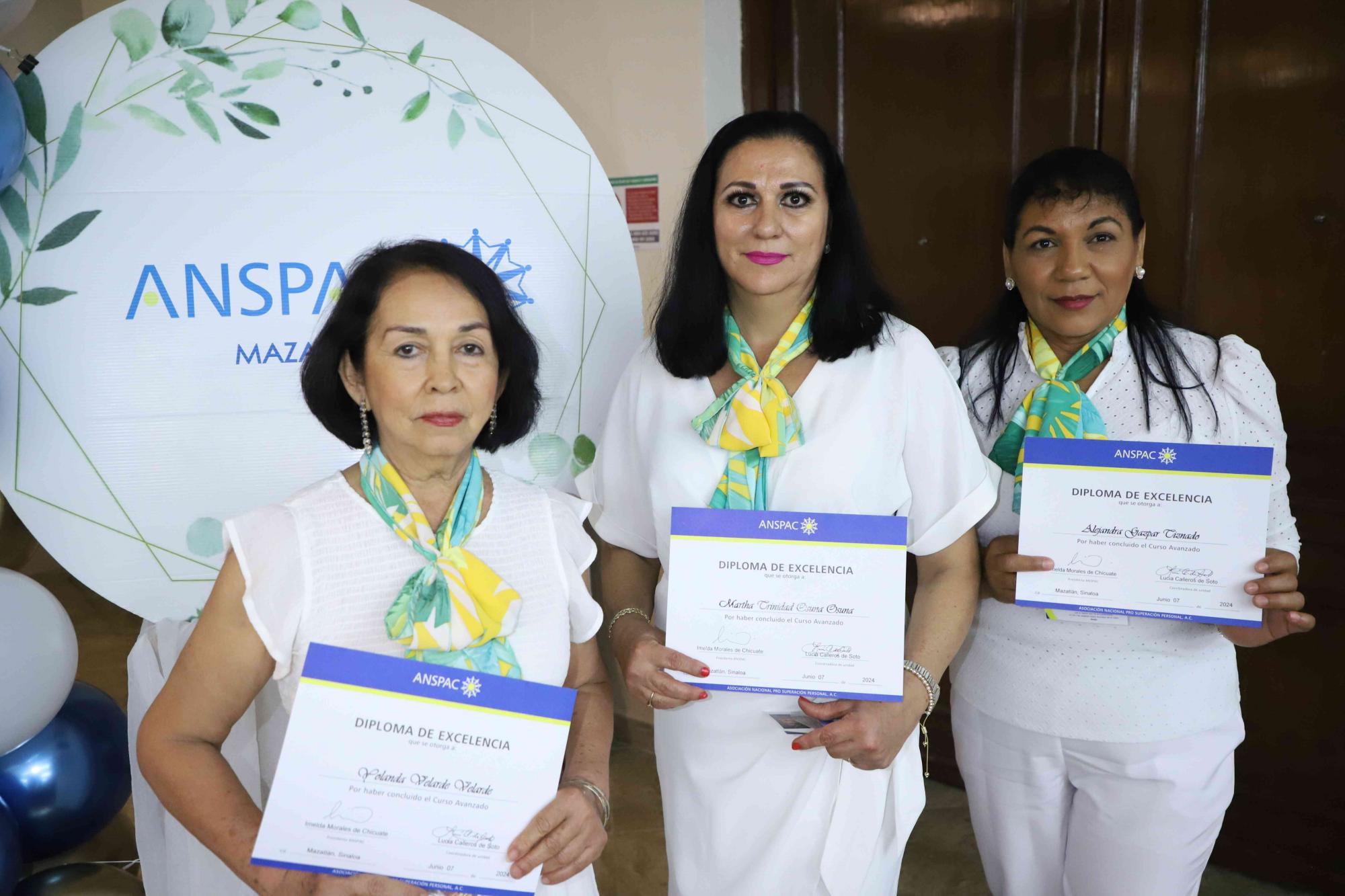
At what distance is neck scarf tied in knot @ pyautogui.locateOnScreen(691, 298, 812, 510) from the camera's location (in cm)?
157

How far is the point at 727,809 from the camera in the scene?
168 cm

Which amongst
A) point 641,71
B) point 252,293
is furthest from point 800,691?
point 641,71

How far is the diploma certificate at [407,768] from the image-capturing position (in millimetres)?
1116

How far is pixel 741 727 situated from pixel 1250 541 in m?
0.82

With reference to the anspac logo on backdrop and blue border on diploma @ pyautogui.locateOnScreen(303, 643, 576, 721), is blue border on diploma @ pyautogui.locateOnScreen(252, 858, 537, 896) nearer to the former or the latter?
blue border on diploma @ pyautogui.locateOnScreen(303, 643, 576, 721)

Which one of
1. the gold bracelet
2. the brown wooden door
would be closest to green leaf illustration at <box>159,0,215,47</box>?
the gold bracelet

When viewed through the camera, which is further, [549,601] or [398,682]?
[549,601]

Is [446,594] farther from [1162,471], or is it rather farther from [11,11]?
[11,11]

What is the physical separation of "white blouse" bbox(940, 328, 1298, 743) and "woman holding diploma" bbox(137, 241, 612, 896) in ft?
2.47

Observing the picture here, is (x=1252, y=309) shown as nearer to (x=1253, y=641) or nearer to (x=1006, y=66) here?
(x=1006, y=66)

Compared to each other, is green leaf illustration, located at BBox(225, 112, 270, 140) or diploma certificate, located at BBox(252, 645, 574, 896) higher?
green leaf illustration, located at BBox(225, 112, 270, 140)

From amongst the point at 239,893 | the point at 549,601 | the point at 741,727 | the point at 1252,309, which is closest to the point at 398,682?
the point at 549,601

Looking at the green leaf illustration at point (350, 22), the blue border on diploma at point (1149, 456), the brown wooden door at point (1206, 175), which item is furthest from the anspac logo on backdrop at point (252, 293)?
the brown wooden door at point (1206, 175)
